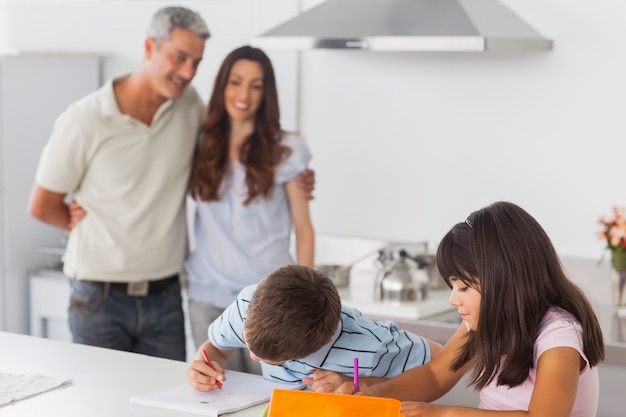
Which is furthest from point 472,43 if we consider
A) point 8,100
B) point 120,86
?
point 8,100

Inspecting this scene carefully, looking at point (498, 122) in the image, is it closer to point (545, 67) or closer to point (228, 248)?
point (545, 67)

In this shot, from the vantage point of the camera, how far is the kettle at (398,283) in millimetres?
3211

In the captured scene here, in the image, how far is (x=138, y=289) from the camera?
2842 mm

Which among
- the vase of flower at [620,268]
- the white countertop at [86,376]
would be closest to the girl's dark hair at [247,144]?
the white countertop at [86,376]

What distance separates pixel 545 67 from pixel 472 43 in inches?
16.4

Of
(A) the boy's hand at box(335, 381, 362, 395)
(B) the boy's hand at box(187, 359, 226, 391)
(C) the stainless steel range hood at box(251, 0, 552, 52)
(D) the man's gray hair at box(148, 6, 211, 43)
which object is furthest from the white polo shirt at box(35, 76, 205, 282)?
(A) the boy's hand at box(335, 381, 362, 395)

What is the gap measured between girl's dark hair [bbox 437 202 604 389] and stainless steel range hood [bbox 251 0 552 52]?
1.36 metres

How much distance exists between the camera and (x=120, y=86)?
9.53 feet

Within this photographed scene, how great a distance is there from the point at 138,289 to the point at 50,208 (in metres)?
0.34

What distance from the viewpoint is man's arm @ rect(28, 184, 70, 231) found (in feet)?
9.46

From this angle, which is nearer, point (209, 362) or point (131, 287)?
point (209, 362)

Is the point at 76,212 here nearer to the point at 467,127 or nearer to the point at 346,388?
the point at 346,388

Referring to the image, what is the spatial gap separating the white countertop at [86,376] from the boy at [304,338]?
0.35 feet

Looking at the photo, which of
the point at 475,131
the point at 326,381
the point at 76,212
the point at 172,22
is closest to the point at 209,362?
the point at 326,381
